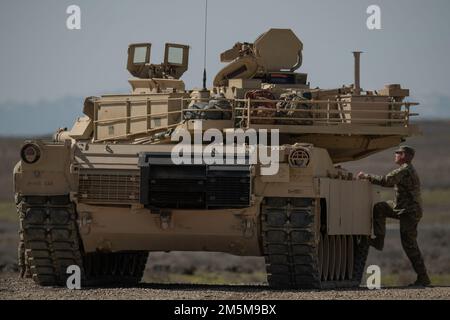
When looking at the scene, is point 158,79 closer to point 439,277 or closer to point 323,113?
point 323,113

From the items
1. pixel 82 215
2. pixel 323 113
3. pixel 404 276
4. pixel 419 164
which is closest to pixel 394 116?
pixel 323 113

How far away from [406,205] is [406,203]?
0.11 ft

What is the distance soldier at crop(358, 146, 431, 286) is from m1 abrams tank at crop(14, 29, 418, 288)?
0.31 m

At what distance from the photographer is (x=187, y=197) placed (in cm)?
2683

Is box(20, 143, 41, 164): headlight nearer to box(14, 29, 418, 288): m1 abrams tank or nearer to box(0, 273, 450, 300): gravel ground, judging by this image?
box(14, 29, 418, 288): m1 abrams tank

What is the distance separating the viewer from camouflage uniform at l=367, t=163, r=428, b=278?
3002cm

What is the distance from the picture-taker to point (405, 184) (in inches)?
1187

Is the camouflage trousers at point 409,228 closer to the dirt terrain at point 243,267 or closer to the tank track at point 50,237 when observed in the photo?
the dirt terrain at point 243,267

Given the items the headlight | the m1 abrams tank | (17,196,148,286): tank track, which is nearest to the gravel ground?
(17,196,148,286): tank track

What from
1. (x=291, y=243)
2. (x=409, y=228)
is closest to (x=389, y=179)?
(x=409, y=228)

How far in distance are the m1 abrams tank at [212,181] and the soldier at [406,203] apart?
308 millimetres
